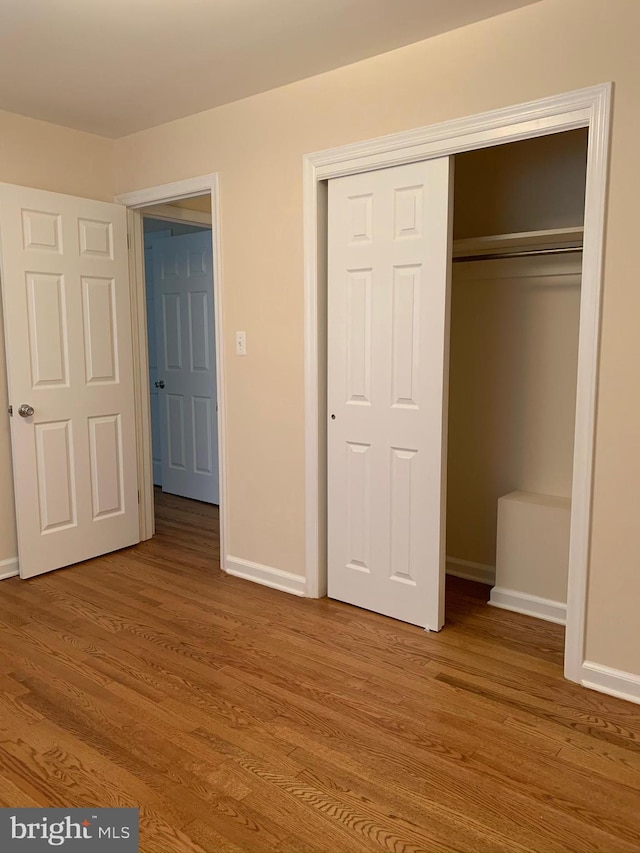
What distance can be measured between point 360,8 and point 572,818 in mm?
2724

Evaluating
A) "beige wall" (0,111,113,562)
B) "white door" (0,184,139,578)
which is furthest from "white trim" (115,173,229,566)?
"beige wall" (0,111,113,562)

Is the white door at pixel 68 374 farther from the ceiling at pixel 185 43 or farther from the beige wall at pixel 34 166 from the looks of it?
the ceiling at pixel 185 43

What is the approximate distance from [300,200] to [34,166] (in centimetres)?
159

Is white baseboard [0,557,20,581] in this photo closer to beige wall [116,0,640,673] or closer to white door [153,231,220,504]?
beige wall [116,0,640,673]

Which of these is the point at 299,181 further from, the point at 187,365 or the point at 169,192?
the point at 187,365

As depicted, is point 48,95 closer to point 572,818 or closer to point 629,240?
point 629,240

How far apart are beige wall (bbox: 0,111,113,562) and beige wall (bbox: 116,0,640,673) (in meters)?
0.19

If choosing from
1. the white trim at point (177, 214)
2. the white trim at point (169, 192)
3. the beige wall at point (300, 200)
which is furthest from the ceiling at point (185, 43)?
the white trim at point (177, 214)

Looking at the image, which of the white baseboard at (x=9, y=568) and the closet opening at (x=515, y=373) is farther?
the white baseboard at (x=9, y=568)

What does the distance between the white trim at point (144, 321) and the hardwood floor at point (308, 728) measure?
87 cm

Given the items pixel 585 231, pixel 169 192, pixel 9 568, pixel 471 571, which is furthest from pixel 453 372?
pixel 9 568

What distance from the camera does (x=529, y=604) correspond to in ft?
10.3

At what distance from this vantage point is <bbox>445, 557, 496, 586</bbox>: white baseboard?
357 centimetres

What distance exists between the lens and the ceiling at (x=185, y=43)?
7.85 ft
